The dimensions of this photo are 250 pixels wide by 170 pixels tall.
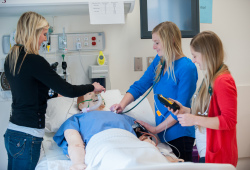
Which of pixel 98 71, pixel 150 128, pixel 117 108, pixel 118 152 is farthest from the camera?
pixel 98 71

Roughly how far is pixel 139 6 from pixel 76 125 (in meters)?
1.27

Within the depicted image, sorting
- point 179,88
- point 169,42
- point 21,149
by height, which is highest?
point 169,42

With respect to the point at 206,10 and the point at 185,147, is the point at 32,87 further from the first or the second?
the point at 206,10

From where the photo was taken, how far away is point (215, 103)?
1.46m

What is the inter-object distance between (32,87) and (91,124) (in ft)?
1.49

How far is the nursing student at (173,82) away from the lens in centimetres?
177

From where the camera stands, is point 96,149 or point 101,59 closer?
point 96,149

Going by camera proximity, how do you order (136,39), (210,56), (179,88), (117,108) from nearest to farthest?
(210,56) < (179,88) < (117,108) < (136,39)

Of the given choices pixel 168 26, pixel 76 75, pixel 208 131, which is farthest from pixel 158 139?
pixel 76 75

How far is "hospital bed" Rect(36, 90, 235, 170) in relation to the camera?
3.74 ft

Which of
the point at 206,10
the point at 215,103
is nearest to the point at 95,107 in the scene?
the point at 215,103

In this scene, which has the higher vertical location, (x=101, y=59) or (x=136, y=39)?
(x=136, y=39)

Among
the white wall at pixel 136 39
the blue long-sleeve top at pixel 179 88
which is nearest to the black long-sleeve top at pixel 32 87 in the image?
the blue long-sleeve top at pixel 179 88

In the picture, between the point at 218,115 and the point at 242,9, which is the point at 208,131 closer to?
the point at 218,115
